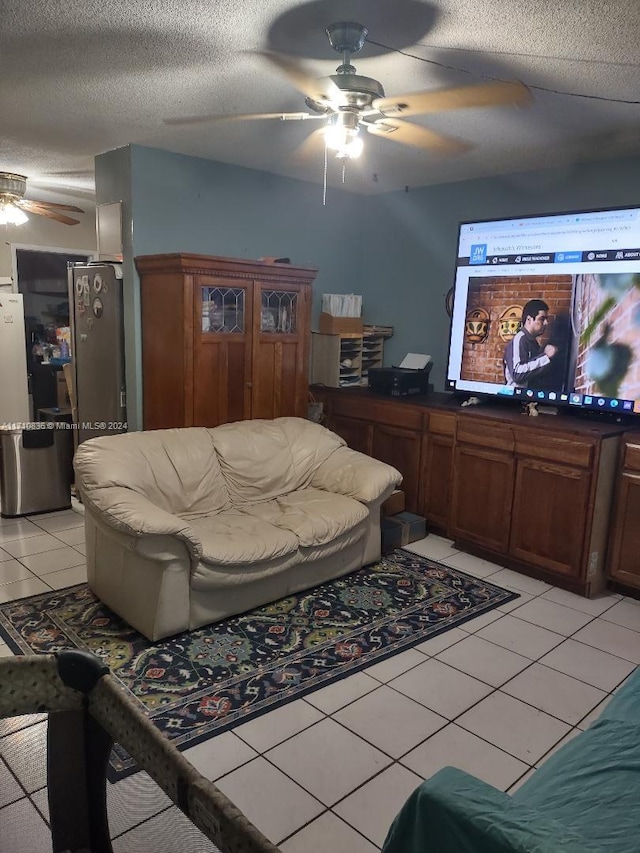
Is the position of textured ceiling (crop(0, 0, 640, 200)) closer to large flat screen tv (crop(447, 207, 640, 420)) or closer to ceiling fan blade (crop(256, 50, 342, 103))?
ceiling fan blade (crop(256, 50, 342, 103))

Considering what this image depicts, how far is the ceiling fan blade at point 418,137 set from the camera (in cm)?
309

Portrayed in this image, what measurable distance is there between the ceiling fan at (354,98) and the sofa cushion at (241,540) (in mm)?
1844

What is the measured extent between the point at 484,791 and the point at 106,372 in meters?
3.84

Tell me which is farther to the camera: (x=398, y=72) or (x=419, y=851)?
(x=398, y=72)

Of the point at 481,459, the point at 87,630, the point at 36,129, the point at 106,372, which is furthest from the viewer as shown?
the point at 106,372

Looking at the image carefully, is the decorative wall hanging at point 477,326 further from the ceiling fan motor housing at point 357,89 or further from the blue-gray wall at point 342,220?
the ceiling fan motor housing at point 357,89

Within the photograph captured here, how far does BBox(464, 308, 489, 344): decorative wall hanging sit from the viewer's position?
14.0ft

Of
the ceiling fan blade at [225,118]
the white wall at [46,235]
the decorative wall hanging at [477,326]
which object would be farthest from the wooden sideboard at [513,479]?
the white wall at [46,235]

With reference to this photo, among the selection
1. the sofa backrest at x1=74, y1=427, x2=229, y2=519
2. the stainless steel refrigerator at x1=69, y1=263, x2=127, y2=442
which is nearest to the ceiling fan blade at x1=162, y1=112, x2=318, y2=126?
the stainless steel refrigerator at x1=69, y1=263, x2=127, y2=442

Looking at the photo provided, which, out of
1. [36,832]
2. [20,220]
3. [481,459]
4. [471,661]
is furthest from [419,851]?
[20,220]

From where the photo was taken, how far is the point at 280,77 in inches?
110

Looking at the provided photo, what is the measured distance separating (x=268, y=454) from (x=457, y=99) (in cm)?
220

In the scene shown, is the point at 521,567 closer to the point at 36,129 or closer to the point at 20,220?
the point at 36,129

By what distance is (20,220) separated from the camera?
4.82 metres
